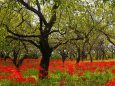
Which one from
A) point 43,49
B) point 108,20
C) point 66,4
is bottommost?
point 43,49

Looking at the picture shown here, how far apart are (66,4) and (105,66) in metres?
16.2

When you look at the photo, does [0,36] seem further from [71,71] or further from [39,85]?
[71,71]

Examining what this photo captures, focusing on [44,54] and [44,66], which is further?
[44,66]

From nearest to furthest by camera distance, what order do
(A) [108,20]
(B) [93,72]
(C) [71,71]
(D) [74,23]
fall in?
(D) [74,23], (C) [71,71], (B) [93,72], (A) [108,20]

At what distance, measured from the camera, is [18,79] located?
19.6 metres

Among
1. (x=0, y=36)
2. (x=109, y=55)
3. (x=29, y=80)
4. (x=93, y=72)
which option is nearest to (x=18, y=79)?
(x=29, y=80)

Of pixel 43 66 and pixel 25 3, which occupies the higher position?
pixel 25 3

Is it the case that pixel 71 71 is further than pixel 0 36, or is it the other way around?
pixel 71 71

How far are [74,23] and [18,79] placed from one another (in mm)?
5918

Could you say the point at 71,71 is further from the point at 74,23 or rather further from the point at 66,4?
the point at 66,4

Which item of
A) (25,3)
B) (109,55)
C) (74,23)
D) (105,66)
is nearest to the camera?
(25,3)

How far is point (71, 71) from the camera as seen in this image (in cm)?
2423

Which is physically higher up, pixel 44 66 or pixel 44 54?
pixel 44 54

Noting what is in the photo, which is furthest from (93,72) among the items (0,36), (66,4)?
(66,4)
